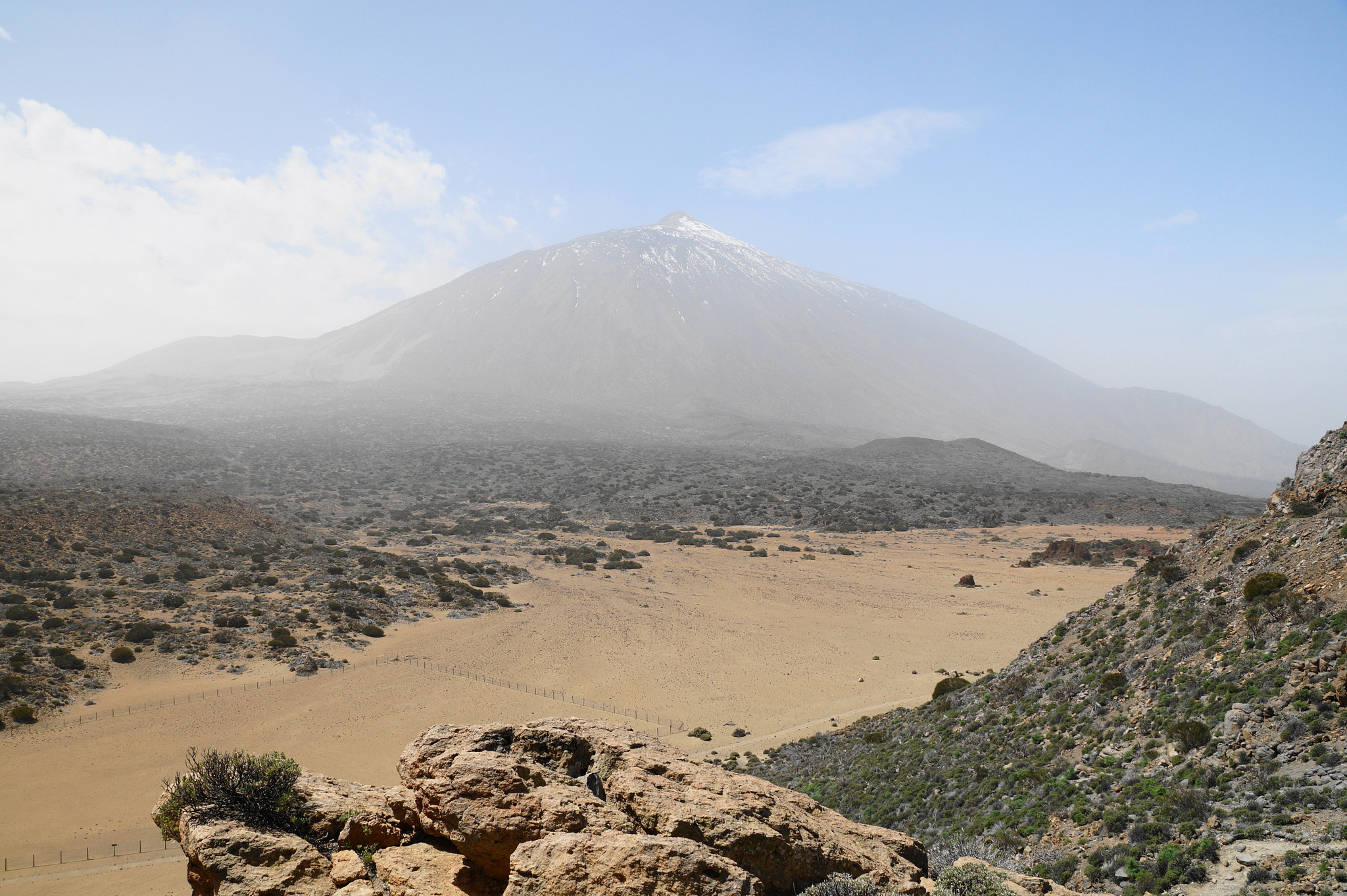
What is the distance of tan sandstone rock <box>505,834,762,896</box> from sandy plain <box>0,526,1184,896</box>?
42.1 feet

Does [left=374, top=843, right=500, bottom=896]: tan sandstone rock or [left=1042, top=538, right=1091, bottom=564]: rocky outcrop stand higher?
[left=374, top=843, right=500, bottom=896]: tan sandstone rock

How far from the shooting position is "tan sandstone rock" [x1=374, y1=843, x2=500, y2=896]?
247 inches

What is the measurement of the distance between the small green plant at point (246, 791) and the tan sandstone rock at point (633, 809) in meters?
1.37

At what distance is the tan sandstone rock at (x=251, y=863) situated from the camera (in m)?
6.30

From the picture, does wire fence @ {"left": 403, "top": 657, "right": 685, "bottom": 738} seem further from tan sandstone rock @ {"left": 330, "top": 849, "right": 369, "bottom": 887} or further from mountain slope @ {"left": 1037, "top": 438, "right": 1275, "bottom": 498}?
mountain slope @ {"left": 1037, "top": 438, "right": 1275, "bottom": 498}

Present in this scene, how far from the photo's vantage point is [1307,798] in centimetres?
795

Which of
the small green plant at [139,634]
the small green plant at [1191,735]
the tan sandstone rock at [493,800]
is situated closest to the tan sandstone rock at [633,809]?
the tan sandstone rock at [493,800]

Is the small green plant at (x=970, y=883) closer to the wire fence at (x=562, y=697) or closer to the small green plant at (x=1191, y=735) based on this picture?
the small green plant at (x=1191, y=735)

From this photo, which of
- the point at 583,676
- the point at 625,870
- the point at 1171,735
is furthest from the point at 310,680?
the point at 1171,735

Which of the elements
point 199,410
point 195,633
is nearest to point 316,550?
point 195,633

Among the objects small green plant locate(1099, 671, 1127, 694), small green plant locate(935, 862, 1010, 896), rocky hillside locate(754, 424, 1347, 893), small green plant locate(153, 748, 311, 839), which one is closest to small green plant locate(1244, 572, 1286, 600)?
rocky hillside locate(754, 424, 1347, 893)

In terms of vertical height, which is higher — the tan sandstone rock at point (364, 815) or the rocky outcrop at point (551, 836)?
the rocky outcrop at point (551, 836)

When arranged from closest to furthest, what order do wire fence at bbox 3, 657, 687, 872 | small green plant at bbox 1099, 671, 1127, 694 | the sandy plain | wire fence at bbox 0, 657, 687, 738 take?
1. small green plant at bbox 1099, 671, 1127, 694
2. wire fence at bbox 3, 657, 687, 872
3. the sandy plain
4. wire fence at bbox 0, 657, 687, 738

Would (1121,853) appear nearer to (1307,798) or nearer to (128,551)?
(1307,798)
